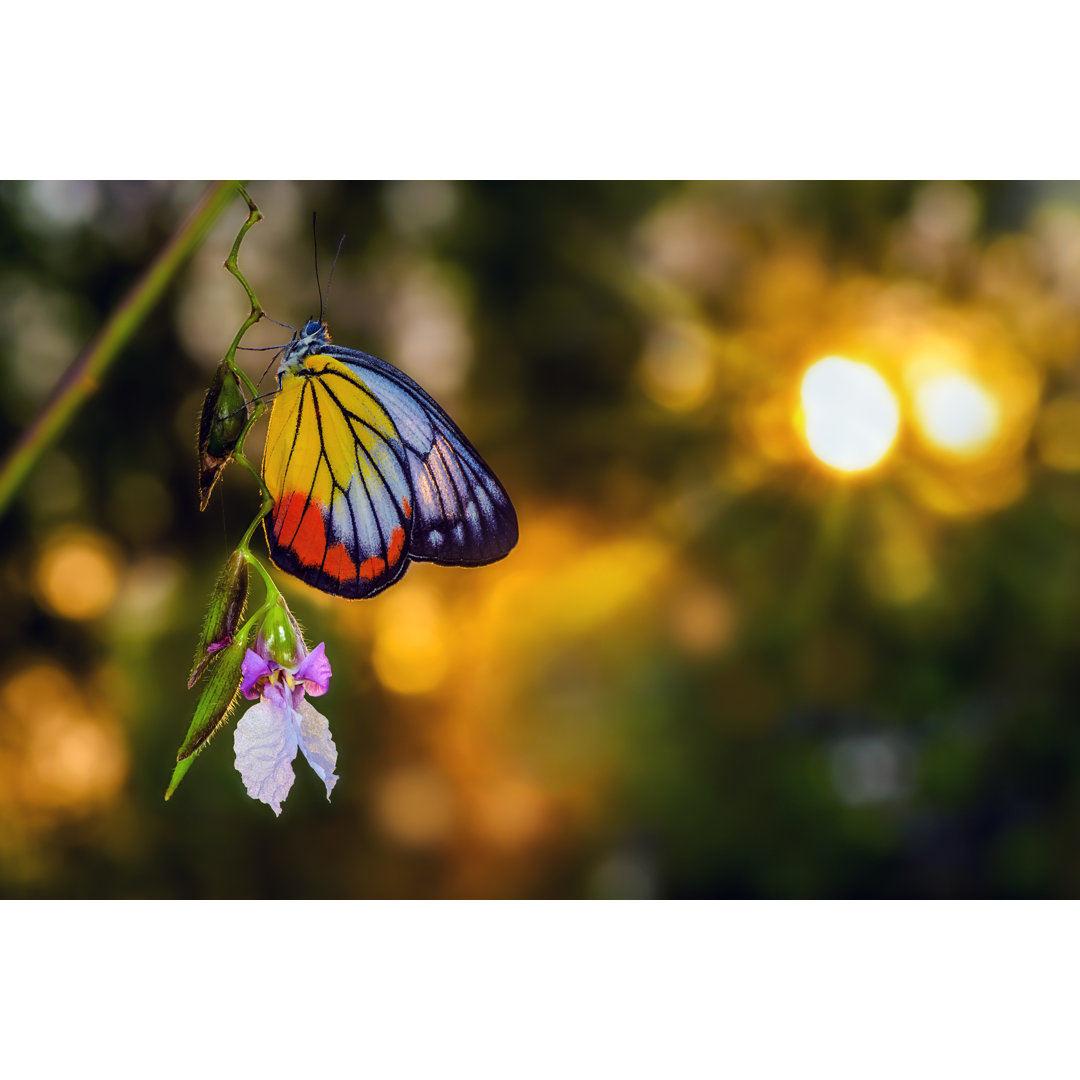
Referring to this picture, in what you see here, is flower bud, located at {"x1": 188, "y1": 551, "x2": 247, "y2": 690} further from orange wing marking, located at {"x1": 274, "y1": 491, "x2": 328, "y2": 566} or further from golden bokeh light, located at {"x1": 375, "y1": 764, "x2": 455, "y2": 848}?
golden bokeh light, located at {"x1": 375, "y1": 764, "x2": 455, "y2": 848}

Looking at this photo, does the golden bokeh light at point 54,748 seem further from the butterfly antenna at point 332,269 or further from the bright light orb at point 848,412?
the bright light orb at point 848,412

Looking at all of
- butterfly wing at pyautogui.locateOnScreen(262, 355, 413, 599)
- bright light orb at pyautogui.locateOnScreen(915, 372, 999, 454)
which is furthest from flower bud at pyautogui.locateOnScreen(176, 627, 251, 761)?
bright light orb at pyautogui.locateOnScreen(915, 372, 999, 454)

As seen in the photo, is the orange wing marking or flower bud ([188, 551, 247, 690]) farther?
the orange wing marking

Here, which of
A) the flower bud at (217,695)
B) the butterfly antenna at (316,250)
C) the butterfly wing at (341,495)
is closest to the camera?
the flower bud at (217,695)

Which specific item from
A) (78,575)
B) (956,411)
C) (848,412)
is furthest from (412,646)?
(956,411)

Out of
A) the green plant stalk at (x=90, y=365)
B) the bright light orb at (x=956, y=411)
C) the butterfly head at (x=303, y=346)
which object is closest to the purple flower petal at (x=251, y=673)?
the green plant stalk at (x=90, y=365)
